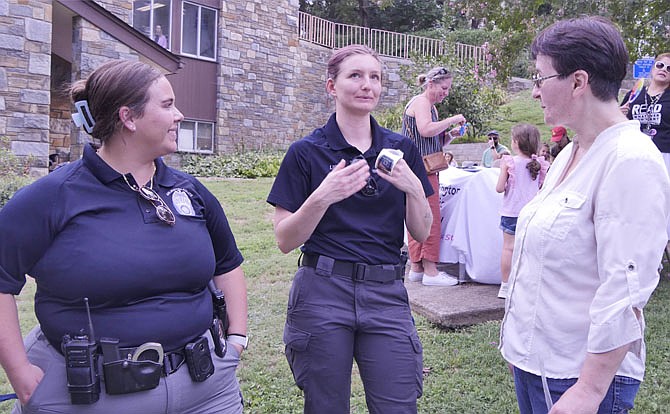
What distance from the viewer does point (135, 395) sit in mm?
2180

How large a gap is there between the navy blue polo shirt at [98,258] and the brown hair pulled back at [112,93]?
0.47ft

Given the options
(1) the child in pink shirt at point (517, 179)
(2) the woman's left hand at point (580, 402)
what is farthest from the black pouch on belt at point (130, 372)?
(1) the child in pink shirt at point (517, 179)

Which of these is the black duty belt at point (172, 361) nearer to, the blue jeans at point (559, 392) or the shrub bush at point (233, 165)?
the blue jeans at point (559, 392)

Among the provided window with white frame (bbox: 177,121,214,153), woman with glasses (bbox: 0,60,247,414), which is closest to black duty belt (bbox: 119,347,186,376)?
woman with glasses (bbox: 0,60,247,414)

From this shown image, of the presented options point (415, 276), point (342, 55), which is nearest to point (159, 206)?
point (342, 55)

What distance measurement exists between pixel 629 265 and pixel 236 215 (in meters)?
9.01

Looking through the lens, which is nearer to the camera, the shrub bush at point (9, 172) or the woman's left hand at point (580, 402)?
the woman's left hand at point (580, 402)

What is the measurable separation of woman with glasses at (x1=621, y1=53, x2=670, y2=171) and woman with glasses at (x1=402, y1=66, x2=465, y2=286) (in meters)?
1.76

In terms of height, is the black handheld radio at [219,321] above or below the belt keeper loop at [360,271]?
below

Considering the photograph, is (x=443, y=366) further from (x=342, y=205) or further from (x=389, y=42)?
(x=389, y=42)

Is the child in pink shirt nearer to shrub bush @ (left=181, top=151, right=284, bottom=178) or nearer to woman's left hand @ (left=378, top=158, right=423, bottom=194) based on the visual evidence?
woman's left hand @ (left=378, top=158, right=423, bottom=194)

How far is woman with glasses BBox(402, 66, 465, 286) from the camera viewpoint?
565cm

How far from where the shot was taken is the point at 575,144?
2.10 m

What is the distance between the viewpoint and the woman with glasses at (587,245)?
1.70 metres
